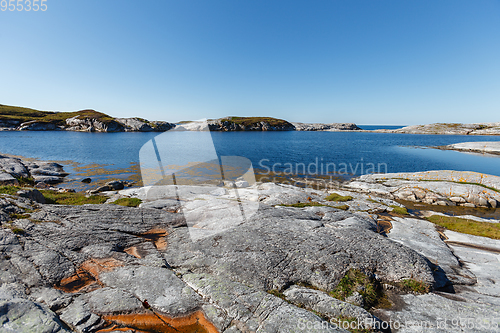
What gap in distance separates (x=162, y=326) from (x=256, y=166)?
5536cm

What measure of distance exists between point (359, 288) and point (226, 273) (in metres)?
6.52

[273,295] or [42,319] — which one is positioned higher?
[42,319]

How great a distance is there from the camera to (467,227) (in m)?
20.1

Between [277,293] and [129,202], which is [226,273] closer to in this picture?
[277,293]

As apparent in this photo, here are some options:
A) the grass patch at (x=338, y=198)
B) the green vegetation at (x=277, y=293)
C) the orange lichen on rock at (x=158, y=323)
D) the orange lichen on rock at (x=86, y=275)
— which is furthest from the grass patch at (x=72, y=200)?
the grass patch at (x=338, y=198)

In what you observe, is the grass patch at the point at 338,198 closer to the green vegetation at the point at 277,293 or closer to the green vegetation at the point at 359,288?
the green vegetation at the point at 359,288

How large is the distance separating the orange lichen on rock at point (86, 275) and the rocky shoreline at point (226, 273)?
5 cm

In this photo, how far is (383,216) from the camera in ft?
75.6

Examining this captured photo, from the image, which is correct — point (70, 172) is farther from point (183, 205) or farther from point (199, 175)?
point (183, 205)

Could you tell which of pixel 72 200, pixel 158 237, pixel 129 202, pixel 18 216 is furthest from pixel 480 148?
pixel 18 216

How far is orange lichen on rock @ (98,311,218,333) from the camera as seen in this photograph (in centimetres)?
775

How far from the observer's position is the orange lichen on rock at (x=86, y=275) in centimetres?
940

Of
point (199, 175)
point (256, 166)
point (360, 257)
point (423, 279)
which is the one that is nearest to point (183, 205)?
point (360, 257)

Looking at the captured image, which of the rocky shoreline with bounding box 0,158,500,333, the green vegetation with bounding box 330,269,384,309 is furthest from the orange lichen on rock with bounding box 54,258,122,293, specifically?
the green vegetation with bounding box 330,269,384,309
